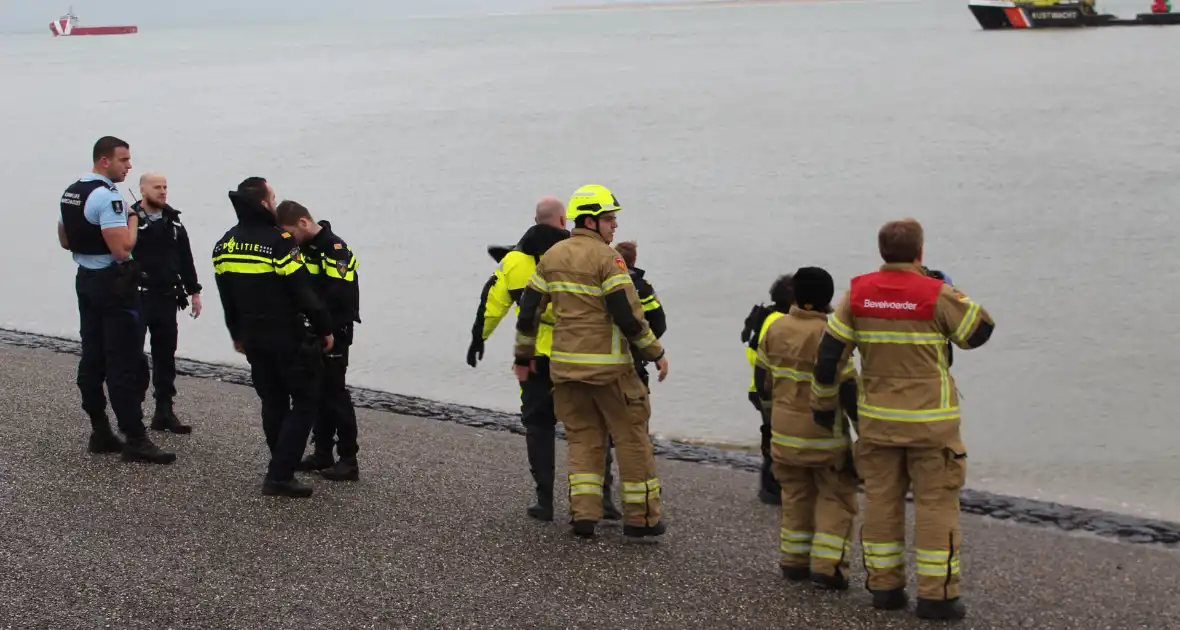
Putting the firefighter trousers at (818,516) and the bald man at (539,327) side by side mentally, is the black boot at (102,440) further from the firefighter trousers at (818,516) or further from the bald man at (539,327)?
the firefighter trousers at (818,516)

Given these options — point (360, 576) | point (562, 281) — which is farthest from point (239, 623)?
point (562, 281)

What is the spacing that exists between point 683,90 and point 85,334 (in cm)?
6459

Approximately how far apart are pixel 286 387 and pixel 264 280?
27.4 inches

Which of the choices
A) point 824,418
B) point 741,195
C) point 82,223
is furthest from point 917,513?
point 741,195

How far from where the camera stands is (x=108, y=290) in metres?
7.76

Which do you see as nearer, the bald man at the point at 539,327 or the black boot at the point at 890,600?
the black boot at the point at 890,600

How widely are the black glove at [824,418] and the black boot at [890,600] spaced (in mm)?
782

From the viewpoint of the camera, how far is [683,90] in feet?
233

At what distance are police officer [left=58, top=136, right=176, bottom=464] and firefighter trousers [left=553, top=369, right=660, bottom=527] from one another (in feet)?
9.03

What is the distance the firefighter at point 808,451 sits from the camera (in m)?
6.12

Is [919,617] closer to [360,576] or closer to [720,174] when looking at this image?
[360,576]

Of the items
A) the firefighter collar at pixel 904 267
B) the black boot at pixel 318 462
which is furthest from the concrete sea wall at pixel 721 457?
the firefighter collar at pixel 904 267

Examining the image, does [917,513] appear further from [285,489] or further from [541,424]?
[285,489]

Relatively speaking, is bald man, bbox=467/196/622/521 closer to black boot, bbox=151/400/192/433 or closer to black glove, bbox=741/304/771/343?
black glove, bbox=741/304/771/343
